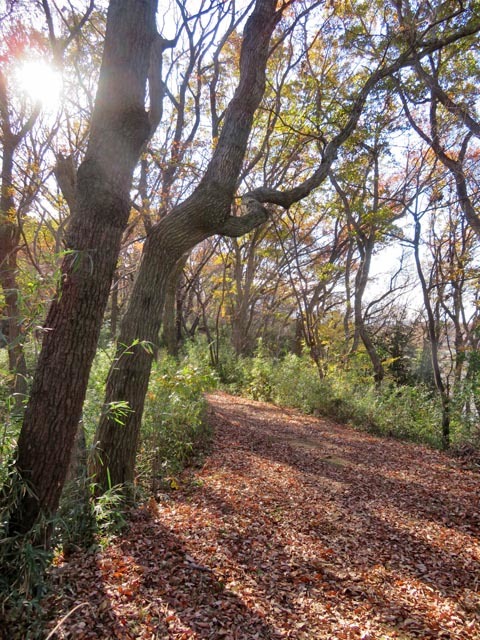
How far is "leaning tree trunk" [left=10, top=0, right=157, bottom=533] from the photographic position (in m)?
2.13

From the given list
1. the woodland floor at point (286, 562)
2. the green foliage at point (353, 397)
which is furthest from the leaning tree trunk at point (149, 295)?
the green foliage at point (353, 397)

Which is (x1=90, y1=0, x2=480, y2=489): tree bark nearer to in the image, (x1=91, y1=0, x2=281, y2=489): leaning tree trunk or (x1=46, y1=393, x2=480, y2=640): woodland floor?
(x1=91, y1=0, x2=281, y2=489): leaning tree trunk

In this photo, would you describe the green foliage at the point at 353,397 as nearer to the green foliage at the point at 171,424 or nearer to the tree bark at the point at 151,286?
the green foliage at the point at 171,424

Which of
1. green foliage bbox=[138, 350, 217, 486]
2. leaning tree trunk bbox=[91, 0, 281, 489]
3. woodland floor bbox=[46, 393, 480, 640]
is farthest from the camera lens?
green foliage bbox=[138, 350, 217, 486]

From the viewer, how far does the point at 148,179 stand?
9.69 meters

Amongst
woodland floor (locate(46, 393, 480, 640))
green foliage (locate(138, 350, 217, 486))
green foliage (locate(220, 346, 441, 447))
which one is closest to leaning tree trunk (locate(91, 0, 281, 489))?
woodland floor (locate(46, 393, 480, 640))

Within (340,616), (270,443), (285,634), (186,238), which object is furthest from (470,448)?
(186,238)

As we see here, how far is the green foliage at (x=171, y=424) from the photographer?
13.9ft

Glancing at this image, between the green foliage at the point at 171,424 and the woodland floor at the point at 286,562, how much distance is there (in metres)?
0.32

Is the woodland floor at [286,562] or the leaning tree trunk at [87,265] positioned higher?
the leaning tree trunk at [87,265]

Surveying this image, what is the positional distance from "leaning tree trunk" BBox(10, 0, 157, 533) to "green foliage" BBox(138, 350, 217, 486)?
→ 6.43ft

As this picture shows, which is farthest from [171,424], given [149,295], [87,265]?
[87,265]

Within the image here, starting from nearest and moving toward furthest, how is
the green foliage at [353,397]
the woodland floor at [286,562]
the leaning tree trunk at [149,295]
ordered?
the woodland floor at [286,562] < the leaning tree trunk at [149,295] < the green foliage at [353,397]

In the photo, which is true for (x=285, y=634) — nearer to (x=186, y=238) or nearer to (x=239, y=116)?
(x=186, y=238)
